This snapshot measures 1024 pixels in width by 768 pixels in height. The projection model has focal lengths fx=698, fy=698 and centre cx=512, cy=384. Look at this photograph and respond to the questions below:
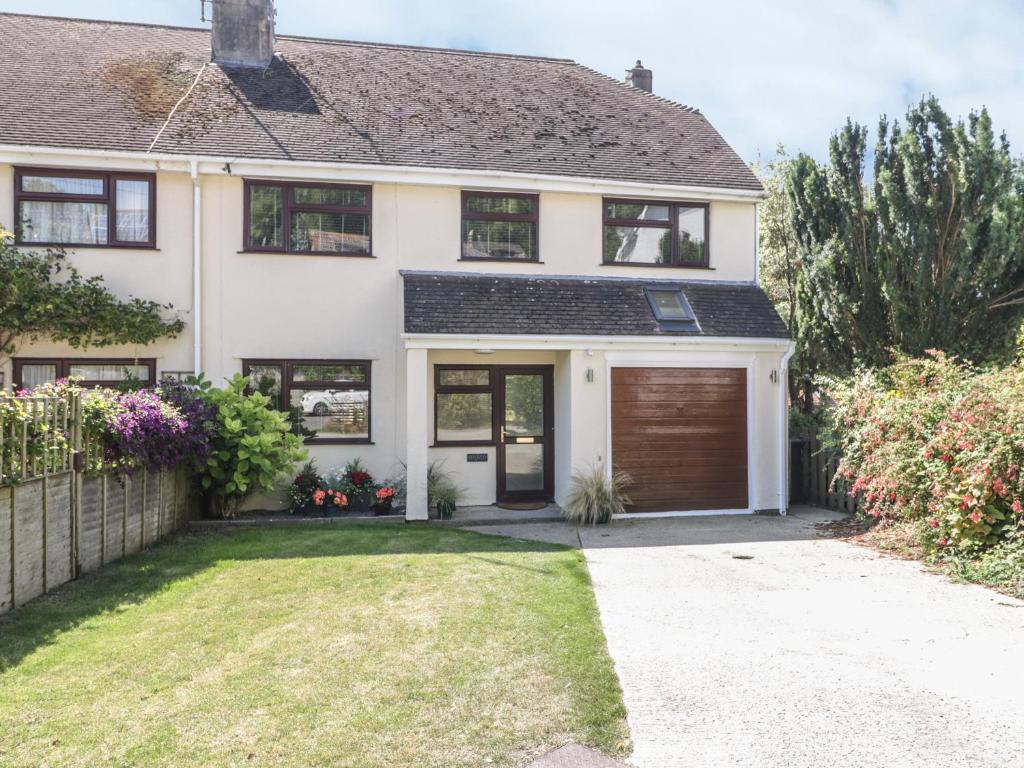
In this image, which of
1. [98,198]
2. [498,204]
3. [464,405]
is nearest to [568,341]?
[464,405]

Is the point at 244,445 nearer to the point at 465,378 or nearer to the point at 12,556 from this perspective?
the point at 465,378

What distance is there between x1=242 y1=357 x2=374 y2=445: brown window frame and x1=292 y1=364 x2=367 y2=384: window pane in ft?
0.12

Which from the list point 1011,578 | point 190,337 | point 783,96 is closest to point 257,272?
point 190,337

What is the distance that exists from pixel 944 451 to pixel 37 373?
12.6 m

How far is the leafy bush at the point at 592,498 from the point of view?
10.7 metres

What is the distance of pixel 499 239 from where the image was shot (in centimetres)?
1226

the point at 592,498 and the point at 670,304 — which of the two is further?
the point at 670,304

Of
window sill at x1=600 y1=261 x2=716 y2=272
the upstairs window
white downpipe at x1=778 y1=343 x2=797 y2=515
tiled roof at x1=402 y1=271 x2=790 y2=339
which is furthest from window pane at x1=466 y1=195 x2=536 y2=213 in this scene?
white downpipe at x1=778 y1=343 x2=797 y2=515

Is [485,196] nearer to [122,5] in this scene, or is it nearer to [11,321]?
[11,321]

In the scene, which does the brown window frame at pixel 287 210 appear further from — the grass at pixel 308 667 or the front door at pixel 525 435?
the grass at pixel 308 667

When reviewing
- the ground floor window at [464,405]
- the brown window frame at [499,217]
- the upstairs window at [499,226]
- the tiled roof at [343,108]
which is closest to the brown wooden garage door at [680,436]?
the ground floor window at [464,405]

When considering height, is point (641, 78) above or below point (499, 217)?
above

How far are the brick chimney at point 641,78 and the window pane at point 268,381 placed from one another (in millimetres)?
11076

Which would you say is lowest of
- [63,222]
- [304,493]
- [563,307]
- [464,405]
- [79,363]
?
[304,493]
